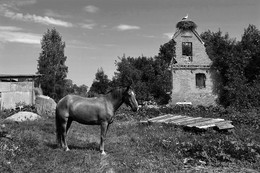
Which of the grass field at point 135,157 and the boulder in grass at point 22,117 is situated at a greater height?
the boulder in grass at point 22,117

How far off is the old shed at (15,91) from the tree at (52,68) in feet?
51.5

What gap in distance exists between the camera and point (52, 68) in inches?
1585

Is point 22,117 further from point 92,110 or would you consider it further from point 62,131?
point 92,110

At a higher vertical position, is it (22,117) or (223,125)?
(223,125)

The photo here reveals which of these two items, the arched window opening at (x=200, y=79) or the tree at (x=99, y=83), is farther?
the tree at (x=99, y=83)

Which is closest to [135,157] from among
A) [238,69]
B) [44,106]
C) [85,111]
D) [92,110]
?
[92,110]

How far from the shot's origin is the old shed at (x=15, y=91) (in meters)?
21.8

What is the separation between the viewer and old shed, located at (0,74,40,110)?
859 inches

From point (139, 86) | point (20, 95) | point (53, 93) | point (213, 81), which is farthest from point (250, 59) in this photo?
point (53, 93)

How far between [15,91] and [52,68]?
59.3ft

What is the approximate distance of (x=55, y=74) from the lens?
1593 inches

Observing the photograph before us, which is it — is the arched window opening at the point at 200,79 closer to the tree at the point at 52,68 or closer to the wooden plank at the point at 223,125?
the wooden plank at the point at 223,125

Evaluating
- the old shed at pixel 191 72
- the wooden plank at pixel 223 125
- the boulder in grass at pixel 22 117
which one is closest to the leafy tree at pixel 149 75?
the old shed at pixel 191 72

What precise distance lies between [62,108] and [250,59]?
22.5 metres
